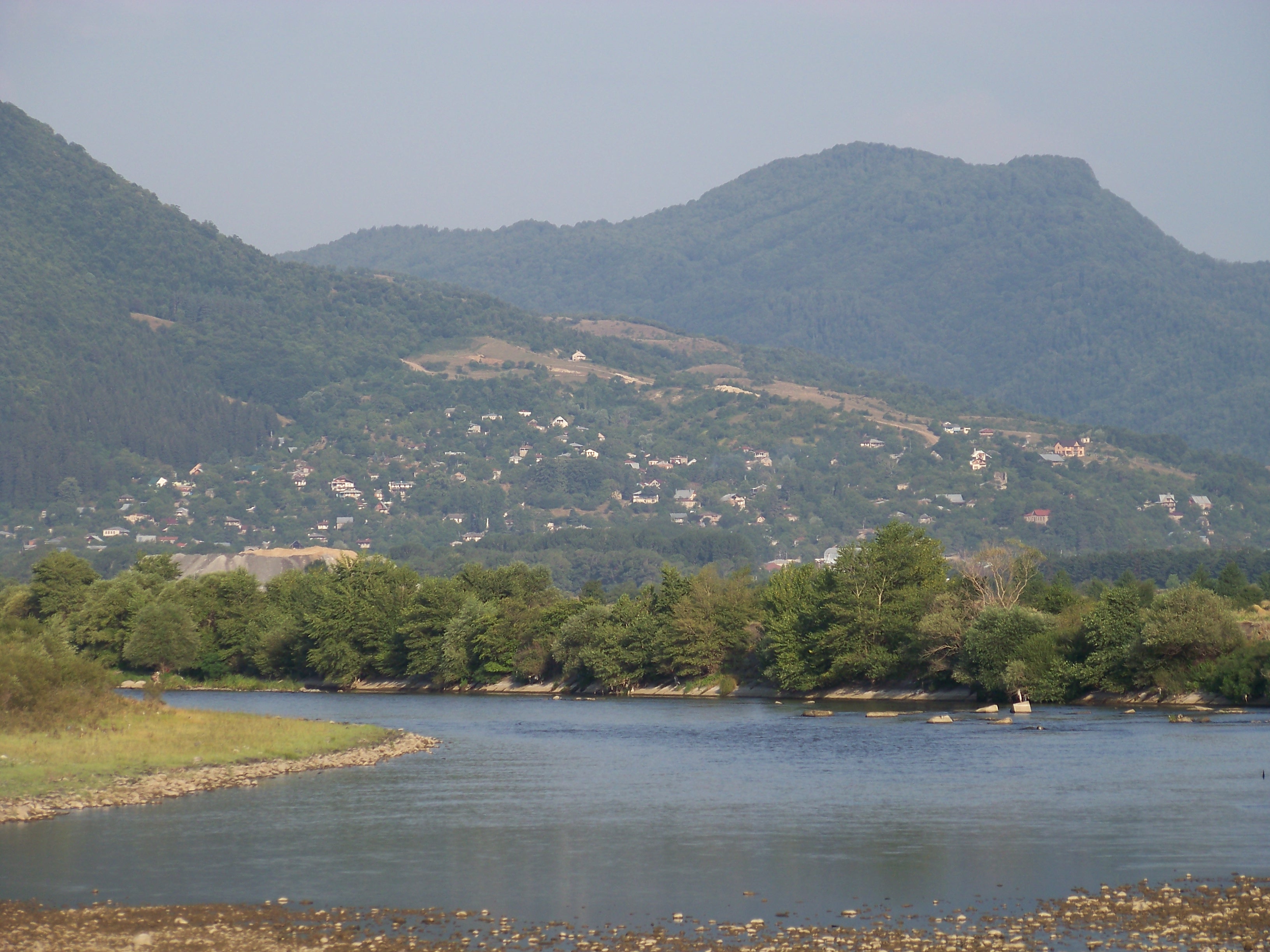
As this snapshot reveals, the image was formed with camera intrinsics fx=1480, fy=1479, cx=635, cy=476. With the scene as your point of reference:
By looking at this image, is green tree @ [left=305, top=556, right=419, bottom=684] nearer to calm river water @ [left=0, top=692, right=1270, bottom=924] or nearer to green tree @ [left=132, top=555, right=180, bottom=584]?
green tree @ [left=132, top=555, right=180, bottom=584]

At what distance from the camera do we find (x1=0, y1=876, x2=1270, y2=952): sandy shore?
25188mm

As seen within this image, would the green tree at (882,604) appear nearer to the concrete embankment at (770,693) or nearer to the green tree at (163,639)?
the concrete embankment at (770,693)

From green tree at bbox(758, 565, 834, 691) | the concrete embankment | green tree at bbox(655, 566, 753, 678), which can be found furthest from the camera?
green tree at bbox(655, 566, 753, 678)

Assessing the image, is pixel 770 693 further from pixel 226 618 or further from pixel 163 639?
pixel 226 618

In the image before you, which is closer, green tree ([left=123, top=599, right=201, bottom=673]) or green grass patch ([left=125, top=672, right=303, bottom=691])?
green tree ([left=123, top=599, right=201, bottom=673])

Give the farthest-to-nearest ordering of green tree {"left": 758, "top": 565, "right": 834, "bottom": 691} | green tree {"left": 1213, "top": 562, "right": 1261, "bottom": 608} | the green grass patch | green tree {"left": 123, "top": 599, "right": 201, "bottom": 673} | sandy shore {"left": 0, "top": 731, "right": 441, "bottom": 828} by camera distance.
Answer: the green grass patch
green tree {"left": 123, "top": 599, "right": 201, "bottom": 673}
green tree {"left": 1213, "top": 562, "right": 1261, "bottom": 608}
green tree {"left": 758, "top": 565, "right": 834, "bottom": 691}
sandy shore {"left": 0, "top": 731, "right": 441, "bottom": 828}

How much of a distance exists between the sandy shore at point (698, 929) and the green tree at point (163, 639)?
89156mm

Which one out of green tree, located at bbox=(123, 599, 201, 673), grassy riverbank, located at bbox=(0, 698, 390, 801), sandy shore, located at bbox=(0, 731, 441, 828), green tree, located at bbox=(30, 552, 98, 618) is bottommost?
sandy shore, located at bbox=(0, 731, 441, 828)

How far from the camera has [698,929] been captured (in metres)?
26.7

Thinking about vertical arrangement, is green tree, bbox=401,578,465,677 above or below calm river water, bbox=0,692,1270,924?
above

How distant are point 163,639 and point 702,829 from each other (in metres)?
85.5

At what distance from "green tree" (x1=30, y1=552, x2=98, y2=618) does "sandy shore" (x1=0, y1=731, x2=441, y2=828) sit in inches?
2957

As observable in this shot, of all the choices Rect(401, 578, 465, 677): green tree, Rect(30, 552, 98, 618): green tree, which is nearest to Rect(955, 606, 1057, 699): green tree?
Rect(401, 578, 465, 677): green tree

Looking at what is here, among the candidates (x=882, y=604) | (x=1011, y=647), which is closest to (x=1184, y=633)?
(x=1011, y=647)
